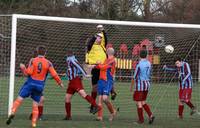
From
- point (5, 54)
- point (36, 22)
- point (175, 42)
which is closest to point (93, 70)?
point (36, 22)

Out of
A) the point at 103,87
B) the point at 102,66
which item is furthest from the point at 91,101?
the point at 102,66

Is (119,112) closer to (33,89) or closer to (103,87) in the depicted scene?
(103,87)

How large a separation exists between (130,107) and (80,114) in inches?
147

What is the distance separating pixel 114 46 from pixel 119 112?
4.13 m

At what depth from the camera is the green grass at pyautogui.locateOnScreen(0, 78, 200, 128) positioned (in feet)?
47.5

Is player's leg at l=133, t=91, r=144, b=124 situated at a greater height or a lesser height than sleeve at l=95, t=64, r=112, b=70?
lesser

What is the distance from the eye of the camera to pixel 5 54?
1923cm

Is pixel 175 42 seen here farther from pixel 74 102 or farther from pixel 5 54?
pixel 5 54

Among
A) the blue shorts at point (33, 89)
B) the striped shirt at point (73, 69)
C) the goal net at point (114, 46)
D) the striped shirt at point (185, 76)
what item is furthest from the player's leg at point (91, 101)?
the striped shirt at point (185, 76)

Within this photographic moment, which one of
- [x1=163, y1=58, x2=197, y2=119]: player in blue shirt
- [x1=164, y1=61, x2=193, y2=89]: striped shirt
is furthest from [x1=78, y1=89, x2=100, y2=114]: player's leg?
[x1=164, y1=61, x2=193, y2=89]: striped shirt

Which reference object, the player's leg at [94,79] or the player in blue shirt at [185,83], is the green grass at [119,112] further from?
the player's leg at [94,79]

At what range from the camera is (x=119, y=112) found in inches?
718

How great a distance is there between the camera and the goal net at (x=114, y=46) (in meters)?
18.5

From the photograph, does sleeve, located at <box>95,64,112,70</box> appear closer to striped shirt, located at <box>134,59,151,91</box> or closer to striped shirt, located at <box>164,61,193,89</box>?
striped shirt, located at <box>134,59,151,91</box>
